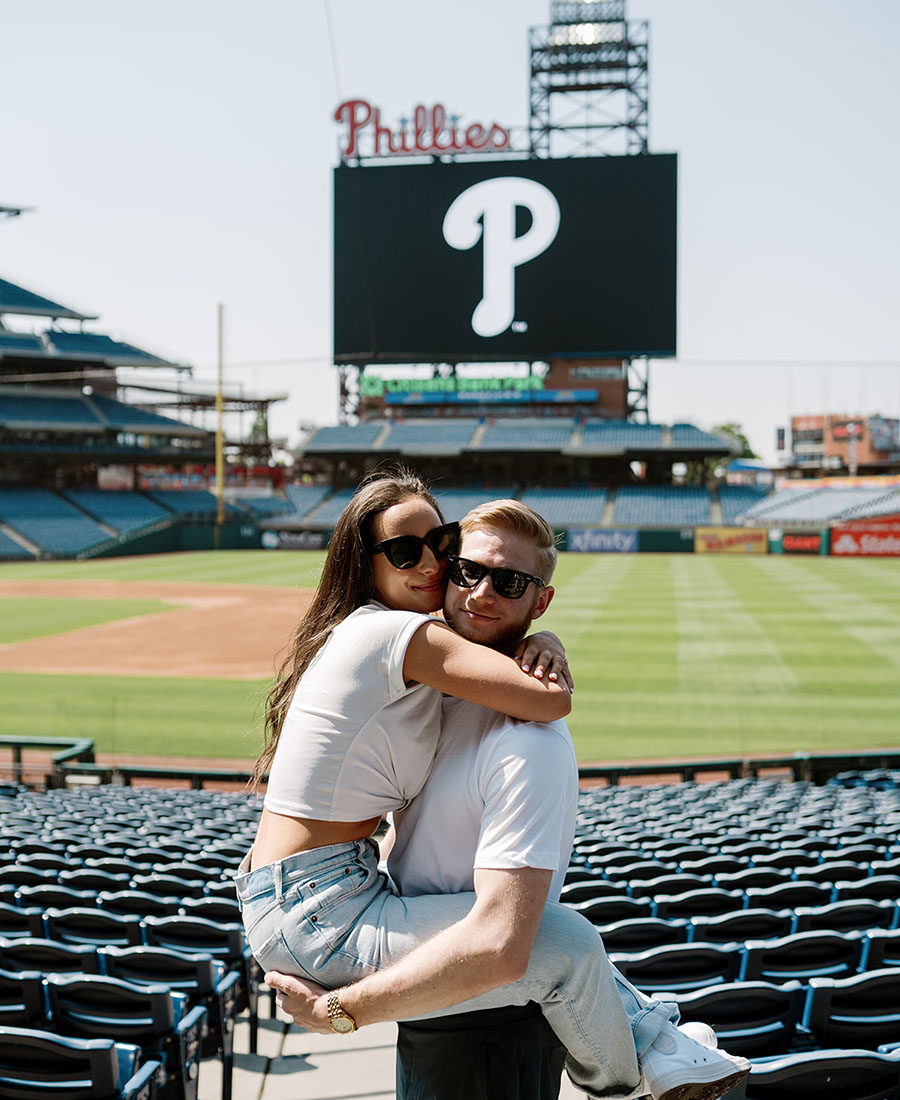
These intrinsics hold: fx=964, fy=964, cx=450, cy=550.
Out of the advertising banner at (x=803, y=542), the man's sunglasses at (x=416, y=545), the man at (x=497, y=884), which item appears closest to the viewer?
the man at (x=497, y=884)

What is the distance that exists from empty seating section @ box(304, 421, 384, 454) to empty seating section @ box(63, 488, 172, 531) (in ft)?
36.5

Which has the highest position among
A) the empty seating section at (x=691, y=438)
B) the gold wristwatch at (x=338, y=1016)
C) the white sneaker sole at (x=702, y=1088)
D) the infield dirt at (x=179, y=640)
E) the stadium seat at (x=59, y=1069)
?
the empty seating section at (x=691, y=438)

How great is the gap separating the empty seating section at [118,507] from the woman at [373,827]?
57.3m

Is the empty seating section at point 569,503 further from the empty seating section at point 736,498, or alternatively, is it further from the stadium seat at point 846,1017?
the stadium seat at point 846,1017

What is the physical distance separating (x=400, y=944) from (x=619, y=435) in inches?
2530

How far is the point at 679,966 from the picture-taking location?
4.25m

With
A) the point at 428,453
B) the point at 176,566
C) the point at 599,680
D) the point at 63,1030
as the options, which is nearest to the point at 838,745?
the point at 599,680

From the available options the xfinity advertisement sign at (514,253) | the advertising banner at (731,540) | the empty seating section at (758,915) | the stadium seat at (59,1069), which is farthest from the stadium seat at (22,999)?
the advertising banner at (731,540)

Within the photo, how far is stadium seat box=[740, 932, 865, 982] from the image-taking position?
4316 millimetres

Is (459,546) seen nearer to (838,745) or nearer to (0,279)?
(838,745)

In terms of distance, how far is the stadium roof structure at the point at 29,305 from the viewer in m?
60.5

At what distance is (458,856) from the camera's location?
2.24 m

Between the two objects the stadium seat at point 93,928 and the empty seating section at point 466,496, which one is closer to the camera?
the stadium seat at point 93,928

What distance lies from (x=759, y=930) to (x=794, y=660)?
17633 mm
